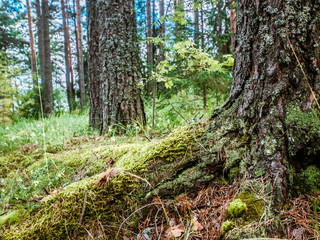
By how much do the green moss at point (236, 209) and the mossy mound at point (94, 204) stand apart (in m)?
0.51

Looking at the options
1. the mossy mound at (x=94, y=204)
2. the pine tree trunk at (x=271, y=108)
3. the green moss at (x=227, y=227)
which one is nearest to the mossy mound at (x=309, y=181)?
the pine tree trunk at (x=271, y=108)

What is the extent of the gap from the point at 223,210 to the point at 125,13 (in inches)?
139

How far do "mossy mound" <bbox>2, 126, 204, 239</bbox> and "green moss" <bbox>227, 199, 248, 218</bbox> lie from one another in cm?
51

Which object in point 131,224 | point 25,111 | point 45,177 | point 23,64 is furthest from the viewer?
point 23,64

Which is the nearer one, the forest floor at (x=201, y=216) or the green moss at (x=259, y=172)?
the forest floor at (x=201, y=216)

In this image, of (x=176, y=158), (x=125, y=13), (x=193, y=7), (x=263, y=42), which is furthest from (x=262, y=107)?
(x=125, y=13)

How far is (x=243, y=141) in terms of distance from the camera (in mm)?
1383

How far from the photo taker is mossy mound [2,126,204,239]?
50.9 inches

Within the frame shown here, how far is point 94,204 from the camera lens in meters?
1.35

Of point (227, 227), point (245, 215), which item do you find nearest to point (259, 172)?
point (245, 215)

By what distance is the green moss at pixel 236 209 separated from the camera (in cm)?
112

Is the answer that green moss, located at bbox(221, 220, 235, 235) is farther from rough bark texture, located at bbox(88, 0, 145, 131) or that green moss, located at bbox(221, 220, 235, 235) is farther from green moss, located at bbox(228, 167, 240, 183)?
Answer: rough bark texture, located at bbox(88, 0, 145, 131)

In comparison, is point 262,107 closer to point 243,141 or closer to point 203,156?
point 243,141

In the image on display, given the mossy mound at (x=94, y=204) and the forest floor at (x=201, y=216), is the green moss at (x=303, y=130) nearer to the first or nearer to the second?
the forest floor at (x=201, y=216)
